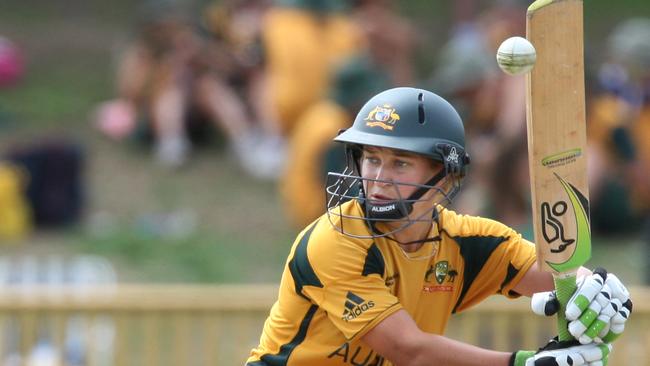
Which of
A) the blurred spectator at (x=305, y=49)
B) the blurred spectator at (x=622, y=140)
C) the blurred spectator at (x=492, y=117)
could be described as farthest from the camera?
the blurred spectator at (x=305, y=49)

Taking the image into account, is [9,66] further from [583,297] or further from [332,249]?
A: [583,297]

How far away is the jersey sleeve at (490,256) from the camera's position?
17.8 feet

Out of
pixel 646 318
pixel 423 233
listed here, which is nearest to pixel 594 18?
pixel 646 318

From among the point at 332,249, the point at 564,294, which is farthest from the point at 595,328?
the point at 332,249

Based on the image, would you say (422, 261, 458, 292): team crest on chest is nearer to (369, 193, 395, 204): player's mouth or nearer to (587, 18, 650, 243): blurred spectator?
(369, 193, 395, 204): player's mouth

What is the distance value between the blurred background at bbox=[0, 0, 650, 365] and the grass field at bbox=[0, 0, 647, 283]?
27 millimetres

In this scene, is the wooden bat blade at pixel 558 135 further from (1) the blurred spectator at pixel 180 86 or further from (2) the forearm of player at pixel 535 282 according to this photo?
(1) the blurred spectator at pixel 180 86

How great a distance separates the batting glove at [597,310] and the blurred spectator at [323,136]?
6277mm

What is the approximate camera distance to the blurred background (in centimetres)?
A: 875

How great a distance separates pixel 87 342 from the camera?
27.9 ft

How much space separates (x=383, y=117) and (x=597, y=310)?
1009mm

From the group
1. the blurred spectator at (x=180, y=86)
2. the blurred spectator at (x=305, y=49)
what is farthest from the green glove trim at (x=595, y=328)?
the blurred spectator at (x=180, y=86)

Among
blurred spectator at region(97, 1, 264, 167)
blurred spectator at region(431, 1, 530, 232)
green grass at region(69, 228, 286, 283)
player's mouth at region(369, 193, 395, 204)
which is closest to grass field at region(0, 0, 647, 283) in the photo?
green grass at region(69, 228, 286, 283)

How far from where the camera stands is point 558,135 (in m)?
4.97
